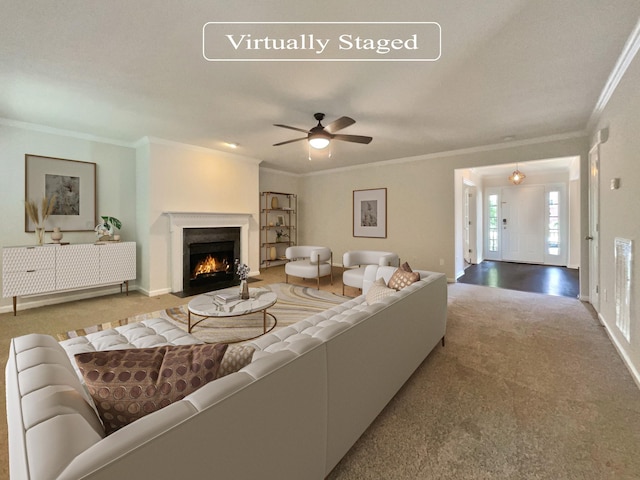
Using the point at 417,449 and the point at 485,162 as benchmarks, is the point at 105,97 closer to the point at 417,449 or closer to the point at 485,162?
the point at 417,449

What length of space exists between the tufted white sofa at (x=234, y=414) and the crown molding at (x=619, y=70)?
260 cm

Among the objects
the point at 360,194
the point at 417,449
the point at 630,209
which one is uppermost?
the point at 360,194

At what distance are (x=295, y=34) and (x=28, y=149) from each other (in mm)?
4230

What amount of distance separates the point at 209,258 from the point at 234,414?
187 inches

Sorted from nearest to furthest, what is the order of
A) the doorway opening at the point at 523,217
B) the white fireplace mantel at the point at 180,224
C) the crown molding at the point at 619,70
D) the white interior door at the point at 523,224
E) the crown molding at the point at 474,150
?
the crown molding at the point at 619,70
the crown molding at the point at 474,150
the white fireplace mantel at the point at 180,224
the doorway opening at the point at 523,217
the white interior door at the point at 523,224

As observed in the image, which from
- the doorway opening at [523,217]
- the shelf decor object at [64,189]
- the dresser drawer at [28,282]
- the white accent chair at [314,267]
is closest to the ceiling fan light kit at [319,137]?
the white accent chair at [314,267]

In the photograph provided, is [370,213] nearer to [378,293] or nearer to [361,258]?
[361,258]

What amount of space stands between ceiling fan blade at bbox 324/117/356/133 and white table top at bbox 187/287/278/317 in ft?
6.52

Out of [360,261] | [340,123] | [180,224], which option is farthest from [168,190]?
[360,261]

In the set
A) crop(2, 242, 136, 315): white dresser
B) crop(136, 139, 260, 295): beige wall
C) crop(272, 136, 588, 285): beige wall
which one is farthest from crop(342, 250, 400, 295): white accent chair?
crop(2, 242, 136, 315): white dresser

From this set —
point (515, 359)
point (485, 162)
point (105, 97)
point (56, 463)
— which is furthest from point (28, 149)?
point (485, 162)

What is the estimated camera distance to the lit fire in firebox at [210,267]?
5.06m

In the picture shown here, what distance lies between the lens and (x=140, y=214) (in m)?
4.70

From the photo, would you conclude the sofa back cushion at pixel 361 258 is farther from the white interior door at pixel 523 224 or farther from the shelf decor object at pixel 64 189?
the white interior door at pixel 523 224
